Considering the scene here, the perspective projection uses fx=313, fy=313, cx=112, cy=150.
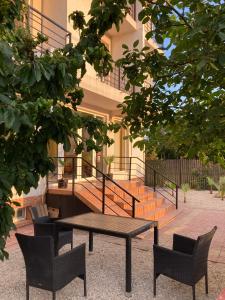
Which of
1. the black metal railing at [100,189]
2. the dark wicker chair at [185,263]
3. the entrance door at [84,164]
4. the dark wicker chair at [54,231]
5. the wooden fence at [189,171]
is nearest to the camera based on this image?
the dark wicker chair at [185,263]

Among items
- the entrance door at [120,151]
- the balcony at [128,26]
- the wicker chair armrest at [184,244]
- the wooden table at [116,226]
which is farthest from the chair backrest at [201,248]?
the balcony at [128,26]

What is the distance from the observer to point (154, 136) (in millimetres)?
4656

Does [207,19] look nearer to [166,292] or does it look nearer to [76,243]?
[166,292]

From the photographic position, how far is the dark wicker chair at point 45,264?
4.01 m

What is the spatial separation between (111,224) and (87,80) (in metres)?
5.74

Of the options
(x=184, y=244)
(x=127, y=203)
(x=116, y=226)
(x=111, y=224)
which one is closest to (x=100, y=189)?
(x=127, y=203)

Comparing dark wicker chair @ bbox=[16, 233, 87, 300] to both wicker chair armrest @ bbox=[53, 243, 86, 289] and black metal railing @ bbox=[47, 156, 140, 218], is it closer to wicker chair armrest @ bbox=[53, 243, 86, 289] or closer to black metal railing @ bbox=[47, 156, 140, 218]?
wicker chair armrest @ bbox=[53, 243, 86, 289]

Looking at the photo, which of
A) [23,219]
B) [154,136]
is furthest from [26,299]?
[23,219]

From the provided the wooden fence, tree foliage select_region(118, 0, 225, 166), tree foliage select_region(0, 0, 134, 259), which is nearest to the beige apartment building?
tree foliage select_region(118, 0, 225, 166)

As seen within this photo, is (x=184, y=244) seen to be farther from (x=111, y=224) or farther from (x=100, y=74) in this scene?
(x=100, y=74)

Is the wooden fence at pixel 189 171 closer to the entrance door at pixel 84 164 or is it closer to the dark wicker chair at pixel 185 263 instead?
the entrance door at pixel 84 164

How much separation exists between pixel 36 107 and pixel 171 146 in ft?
10.0

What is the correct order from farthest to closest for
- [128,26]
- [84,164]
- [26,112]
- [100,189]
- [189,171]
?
1. [189,171]
2. [128,26]
3. [84,164]
4. [100,189]
5. [26,112]

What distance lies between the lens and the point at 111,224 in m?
5.27
